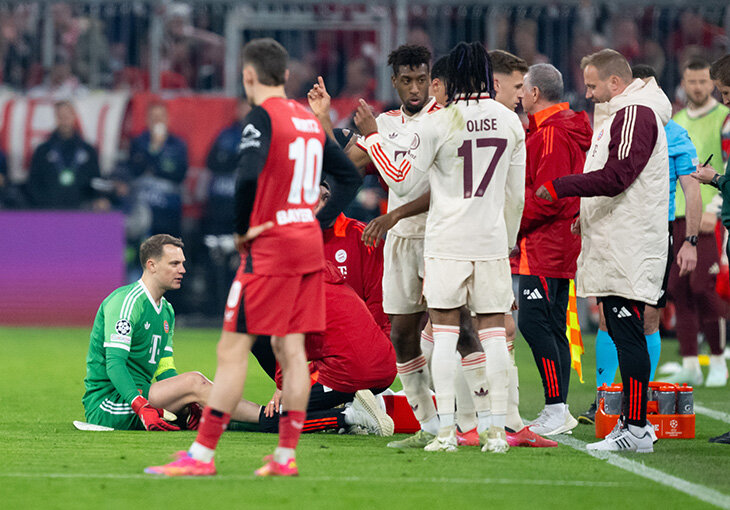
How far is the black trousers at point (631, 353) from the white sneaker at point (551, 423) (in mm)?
841

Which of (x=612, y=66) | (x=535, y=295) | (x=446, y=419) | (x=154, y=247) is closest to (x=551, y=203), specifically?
(x=535, y=295)

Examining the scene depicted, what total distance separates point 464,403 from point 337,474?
1423 millimetres

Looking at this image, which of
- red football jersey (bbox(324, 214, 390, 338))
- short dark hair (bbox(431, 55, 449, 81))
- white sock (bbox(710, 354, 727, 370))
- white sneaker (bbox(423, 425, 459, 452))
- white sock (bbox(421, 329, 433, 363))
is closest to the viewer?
white sneaker (bbox(423, 425, 459, 452))

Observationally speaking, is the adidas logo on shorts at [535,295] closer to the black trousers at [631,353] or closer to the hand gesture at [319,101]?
the black trousers at [631,353]

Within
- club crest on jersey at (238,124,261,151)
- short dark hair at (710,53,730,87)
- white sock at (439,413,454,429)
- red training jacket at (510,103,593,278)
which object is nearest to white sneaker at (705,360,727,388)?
red training jacket at (510,103,593,278)

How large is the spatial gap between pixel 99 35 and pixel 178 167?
7.15 feet

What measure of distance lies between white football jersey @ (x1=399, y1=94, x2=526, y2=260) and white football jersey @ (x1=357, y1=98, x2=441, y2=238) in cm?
7

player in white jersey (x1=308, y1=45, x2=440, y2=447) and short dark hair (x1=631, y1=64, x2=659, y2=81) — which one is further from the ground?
short dark hair (x1=631, y1=64, x2=659, y2=81)

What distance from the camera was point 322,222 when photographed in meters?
7.08

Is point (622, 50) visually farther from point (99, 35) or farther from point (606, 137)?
→ point (606, 137)

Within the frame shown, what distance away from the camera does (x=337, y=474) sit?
18.1 ft

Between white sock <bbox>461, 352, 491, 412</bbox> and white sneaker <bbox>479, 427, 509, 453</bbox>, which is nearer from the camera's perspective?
white sneaker <bbox>479, 427, 509, 453</bbox>

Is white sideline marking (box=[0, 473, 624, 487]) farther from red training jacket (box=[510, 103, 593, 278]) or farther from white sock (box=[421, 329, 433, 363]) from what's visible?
red training jacket (box=[510, 103, 593, 278])

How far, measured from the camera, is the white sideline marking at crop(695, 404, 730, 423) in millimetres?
8164
